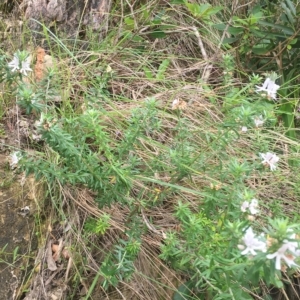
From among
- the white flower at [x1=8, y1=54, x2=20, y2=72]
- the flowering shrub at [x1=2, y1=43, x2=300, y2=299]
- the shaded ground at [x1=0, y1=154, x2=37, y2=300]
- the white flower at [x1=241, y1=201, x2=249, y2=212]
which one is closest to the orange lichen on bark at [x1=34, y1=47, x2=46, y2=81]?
the flowering shrub at [x1=2, y1=43, x2=300, y2=299]

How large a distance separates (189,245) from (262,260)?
0.44 meters

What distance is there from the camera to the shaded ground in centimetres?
158

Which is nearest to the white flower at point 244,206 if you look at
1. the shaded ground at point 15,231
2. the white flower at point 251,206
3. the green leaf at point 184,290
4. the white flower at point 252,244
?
the white flower at point 251,206

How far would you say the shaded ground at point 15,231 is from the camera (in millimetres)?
1580

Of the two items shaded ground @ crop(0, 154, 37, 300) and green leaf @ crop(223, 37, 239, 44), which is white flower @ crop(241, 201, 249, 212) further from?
green leaf @ crop(223, 37, 239, 44)

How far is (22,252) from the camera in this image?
64.4 inches

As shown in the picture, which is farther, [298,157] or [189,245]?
[298,157]

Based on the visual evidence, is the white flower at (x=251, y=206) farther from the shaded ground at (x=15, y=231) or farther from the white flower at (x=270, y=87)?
the shaded ground at (x=15, y=231)

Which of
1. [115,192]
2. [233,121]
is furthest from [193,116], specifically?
[115,192]

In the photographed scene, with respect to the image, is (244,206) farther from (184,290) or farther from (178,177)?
(184,290)

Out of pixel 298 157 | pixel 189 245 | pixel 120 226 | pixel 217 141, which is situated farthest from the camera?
pixel 298 157

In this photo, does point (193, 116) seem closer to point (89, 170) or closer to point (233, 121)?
point (233, 121)

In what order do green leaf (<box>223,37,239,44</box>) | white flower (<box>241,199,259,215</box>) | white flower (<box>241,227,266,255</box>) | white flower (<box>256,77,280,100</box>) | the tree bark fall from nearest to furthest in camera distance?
white flower (<box>241,227,266,255</box>) < white flower (<box>241,199,259,215</box>) < white flower (<box>256,77,280,100</box>) < the tree bark < green leaf (<box>223,37,239,44</box>)

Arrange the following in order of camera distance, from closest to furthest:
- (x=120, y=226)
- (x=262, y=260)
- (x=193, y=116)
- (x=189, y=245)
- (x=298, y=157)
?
1. (x=262, y=260)
2. (x=189, y=245)
3. (x=120, y=226)
4. (x=298, y=157)
5. (x=193, y=116)
